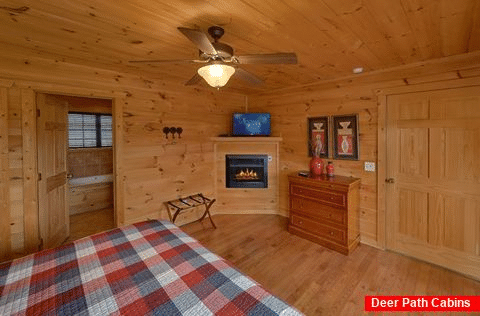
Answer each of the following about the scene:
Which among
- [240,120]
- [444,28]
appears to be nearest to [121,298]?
[444,28]

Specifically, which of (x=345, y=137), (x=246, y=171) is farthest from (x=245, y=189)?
(x=345, y=137)

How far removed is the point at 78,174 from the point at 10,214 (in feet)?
7.68

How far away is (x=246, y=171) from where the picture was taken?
4.32 m

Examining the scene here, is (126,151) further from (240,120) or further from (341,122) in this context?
(341,122)

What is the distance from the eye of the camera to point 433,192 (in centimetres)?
262

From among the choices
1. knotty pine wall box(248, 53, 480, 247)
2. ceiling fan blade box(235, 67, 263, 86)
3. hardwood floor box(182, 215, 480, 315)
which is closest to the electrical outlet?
knotty pine wall box(248, 53, 480, 247)

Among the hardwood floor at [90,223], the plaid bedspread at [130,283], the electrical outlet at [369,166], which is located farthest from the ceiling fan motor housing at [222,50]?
the hardwood floor at [90,223]

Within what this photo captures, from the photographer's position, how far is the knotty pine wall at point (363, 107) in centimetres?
247

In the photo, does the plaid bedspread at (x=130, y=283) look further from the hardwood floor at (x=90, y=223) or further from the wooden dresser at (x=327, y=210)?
the hardwood floor at (x=90, y=223)

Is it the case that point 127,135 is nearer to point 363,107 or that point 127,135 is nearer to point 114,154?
point 114,154

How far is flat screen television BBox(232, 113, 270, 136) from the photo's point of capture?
418cm

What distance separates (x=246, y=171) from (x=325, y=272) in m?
2.25

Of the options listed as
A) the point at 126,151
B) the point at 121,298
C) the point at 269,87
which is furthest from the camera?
the point at 269,87

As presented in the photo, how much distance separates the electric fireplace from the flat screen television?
451 millimetres
